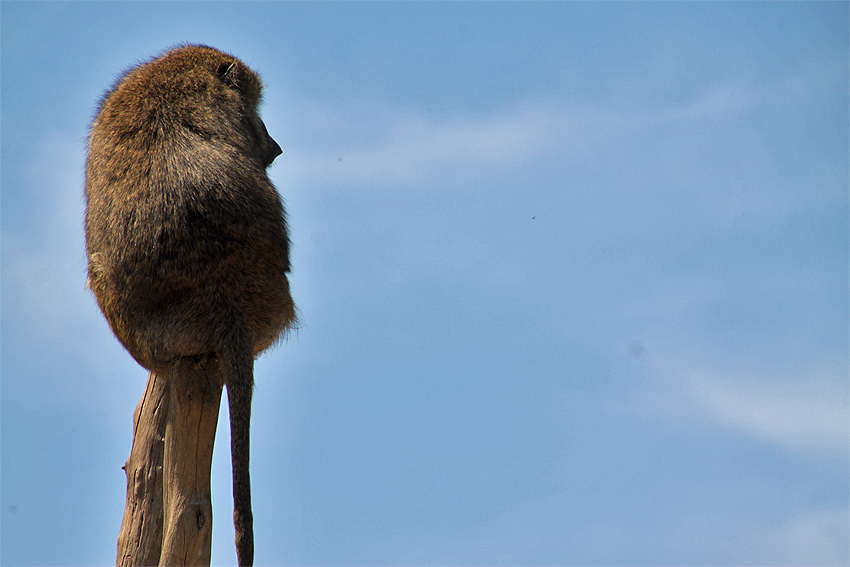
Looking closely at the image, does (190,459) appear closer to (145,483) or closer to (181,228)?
(145,483)

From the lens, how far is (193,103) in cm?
595

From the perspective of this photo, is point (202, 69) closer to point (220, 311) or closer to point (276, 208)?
point (276, 208)

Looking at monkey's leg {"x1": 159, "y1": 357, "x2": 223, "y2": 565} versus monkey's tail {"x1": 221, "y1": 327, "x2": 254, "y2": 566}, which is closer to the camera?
monkey's tail {"x1": 221, "y1": 327, "x2": 254, "y2": 566}

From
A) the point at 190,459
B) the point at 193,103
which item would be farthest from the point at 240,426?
the point at 193,103

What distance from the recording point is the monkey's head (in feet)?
19.1

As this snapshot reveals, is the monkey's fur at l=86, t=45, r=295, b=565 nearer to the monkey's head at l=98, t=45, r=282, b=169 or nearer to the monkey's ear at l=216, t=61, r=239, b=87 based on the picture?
the monkey's head at l=98, t=45, r=282, b=169

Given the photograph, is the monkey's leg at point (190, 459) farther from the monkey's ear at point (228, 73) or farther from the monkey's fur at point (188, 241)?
the monkey's ear at point (228, 73)

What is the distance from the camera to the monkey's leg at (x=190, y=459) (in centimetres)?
551

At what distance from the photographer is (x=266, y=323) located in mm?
5652

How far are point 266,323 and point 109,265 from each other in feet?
3.44

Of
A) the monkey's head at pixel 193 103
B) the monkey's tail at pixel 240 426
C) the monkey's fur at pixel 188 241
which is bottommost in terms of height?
the monkey's tail at pixel 240 426

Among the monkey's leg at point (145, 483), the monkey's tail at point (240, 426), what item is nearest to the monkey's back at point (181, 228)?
the monkey's tail at point (240, 426)

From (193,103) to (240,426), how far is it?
2214 millimetres

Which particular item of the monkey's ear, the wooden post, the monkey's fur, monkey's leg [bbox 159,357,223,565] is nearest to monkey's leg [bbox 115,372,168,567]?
the wooden post
